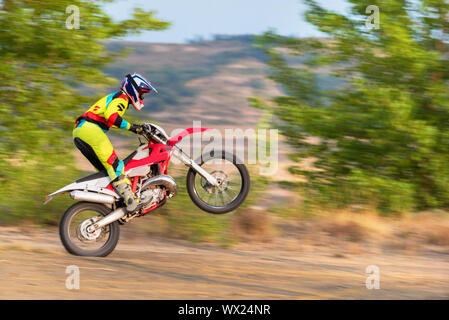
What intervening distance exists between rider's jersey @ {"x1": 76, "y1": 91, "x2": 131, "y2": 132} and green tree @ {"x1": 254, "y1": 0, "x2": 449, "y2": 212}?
22.7 feet

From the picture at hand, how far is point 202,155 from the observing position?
7.98 metres

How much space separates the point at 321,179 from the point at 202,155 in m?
6.86

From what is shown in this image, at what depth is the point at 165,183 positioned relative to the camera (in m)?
7.64

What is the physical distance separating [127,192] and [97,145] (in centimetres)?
76

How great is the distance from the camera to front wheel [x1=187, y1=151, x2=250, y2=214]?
311 inches

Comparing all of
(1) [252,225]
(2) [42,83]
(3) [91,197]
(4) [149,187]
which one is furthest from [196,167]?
(1) [252,225]

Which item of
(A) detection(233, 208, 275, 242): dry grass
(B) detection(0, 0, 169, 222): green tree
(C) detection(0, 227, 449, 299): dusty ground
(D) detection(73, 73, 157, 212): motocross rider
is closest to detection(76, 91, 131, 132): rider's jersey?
(D) detection(73, 73, 157, 212): motocross rider

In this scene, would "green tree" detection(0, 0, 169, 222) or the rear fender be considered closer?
the rear fender

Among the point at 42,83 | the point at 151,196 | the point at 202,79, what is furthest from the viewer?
the point at 202,79

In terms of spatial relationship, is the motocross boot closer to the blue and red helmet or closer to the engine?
the engine

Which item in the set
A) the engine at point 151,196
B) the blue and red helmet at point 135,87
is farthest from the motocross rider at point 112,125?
the engine at point 151,196

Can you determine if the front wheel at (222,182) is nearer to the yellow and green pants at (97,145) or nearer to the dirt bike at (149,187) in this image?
the dirt bike at (149,187)

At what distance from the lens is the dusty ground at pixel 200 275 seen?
669cm

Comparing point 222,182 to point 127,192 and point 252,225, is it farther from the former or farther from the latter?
point 252,225
